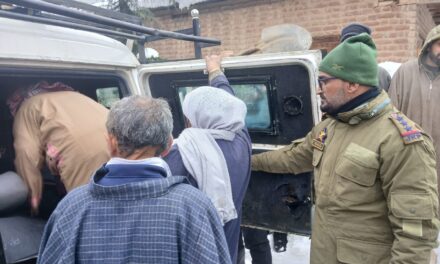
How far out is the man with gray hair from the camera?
1.14 meters

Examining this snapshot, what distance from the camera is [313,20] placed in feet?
19.3

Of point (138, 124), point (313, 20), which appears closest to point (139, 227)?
point (138, 124)

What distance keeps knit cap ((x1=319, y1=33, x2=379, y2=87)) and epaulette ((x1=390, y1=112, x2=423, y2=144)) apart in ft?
0.64

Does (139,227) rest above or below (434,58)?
below

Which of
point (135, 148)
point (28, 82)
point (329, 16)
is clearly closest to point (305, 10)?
point (329, 16)

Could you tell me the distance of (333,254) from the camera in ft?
5.99

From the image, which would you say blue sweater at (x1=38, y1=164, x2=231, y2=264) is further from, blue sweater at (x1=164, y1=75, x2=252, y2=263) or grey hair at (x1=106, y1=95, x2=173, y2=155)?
blue sweater at (x1=164, y1=75, x2=252, y2=263)

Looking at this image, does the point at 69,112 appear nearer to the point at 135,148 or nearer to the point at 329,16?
the point at 135,148

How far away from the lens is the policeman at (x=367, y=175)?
1591 millimetres

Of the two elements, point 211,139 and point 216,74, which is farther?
point 216,74

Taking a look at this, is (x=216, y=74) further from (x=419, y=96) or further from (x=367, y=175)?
(x=419, y=96)

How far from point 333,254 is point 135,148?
43.8 inches

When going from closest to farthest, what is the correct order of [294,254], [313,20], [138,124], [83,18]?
1. [138,124]
2. [83,18]
3. [294,254]
4. [313,20]

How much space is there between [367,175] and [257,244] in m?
1.30
